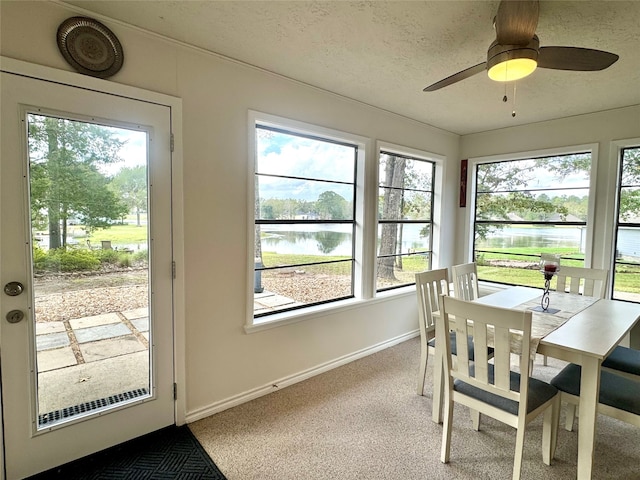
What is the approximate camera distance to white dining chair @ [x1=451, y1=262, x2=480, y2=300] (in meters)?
2.95

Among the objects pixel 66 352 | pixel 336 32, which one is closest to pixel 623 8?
pixel 336 32

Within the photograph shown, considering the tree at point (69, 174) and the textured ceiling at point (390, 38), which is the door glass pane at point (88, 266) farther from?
the textured ceiling at point (390, 38)

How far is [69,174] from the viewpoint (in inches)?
72.9

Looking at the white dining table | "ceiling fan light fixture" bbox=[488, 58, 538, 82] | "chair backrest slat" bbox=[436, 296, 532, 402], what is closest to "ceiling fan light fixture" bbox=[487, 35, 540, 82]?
"ceiling fan light fixture" bbox=[488, 58, 538, 82]

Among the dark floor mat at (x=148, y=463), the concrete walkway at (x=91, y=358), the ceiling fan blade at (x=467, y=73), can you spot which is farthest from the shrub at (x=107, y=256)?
the ceiling fan blade at (x=467, y=73)

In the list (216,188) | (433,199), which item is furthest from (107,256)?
(433,199)

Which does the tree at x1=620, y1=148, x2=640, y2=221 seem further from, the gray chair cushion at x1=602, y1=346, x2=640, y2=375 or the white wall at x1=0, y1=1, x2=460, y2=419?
the white wall at x1=0, y1=1, x2=460, y2=419

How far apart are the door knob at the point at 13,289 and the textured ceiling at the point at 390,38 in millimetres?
1490

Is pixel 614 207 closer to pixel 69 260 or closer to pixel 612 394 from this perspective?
pixel 612 394

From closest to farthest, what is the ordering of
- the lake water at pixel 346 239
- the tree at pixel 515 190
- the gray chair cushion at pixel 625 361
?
the gray chair cushion at pixel 625 361
the lake water at pixel 346 239
the tree at pixel 515 190

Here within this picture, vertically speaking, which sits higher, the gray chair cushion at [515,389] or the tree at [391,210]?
the tree at [391,210]

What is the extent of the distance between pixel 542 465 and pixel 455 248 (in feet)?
9.67

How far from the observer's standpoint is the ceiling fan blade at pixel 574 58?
1580mm

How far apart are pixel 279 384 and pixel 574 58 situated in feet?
9.43
